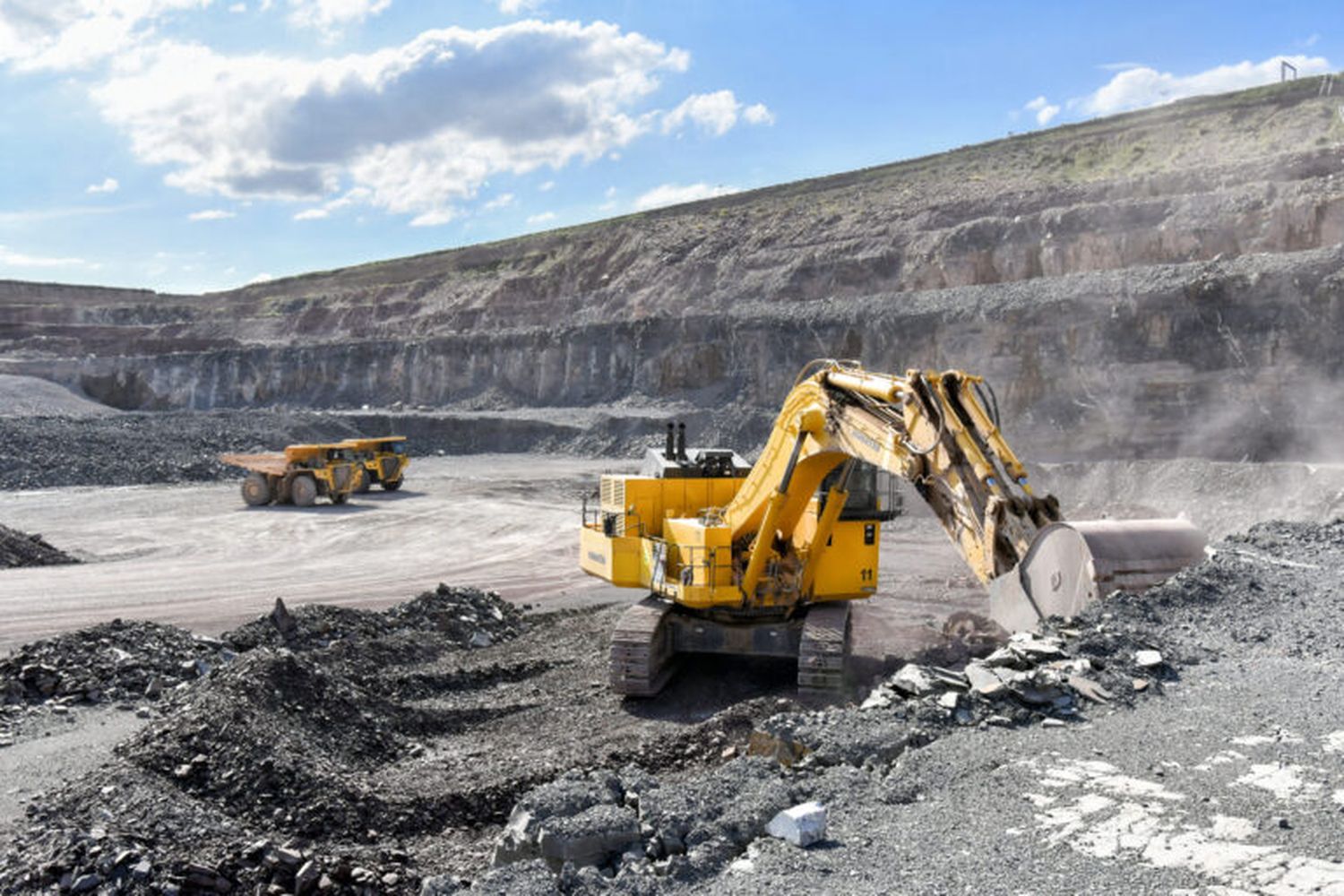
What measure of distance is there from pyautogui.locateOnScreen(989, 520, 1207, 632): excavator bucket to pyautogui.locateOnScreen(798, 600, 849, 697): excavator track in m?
2.09

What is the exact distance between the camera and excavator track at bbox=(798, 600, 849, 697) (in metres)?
10.4

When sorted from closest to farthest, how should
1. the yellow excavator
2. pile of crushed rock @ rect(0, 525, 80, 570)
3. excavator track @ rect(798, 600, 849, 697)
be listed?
the yellow excavator → excavator track @ rect(798, 600, 849, 697) → pile of crushed rock @ rect(0, 525, 80, 570)

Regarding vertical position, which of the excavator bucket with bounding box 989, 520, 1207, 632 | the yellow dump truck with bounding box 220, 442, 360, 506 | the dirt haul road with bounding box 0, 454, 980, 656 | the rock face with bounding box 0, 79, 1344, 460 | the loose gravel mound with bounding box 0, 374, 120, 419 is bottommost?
the dirt haul road with bounding box 0, 454, 980, 656

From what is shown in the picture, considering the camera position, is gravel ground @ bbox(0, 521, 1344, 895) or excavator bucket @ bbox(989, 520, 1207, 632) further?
excavator bucket @ bbox(989, 520, 1207, 632)

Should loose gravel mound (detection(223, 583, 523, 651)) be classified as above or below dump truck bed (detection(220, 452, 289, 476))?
below

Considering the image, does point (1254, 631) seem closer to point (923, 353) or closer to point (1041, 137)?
point (923, 353)

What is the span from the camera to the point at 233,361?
59.8m

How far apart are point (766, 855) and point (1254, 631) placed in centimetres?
489

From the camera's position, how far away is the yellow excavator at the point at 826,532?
8.19 m

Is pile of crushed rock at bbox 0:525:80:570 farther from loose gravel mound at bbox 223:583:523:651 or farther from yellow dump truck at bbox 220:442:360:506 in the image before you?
yellow dump truck at bbox 220:442:360:506

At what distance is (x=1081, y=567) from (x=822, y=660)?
10.0 ft

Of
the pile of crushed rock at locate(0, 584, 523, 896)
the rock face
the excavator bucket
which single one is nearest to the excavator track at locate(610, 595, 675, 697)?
the pile of crushed rock at locate(0, 584, 523, 896)

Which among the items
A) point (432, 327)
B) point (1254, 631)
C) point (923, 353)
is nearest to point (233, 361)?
point (432, 327)

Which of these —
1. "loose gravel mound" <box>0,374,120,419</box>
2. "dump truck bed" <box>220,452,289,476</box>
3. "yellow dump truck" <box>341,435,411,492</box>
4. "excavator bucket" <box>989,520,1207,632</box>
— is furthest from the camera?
"loose gravel mound" <box>0,374,120,419</box>
